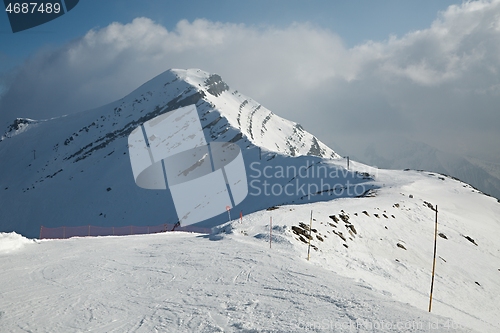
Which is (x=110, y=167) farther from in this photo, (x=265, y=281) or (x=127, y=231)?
(x=265, y=281)

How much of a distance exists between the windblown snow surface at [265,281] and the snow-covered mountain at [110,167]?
24749 mm

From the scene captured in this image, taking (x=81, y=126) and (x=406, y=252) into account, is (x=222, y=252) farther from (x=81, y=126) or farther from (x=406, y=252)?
(x=81, y=126)

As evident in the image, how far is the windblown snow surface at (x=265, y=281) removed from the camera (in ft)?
26.1

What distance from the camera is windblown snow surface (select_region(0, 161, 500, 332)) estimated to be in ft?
26.1

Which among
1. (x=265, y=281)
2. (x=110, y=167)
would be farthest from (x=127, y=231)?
(x=265, y=281)

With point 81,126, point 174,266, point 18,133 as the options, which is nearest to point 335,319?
point 174,266

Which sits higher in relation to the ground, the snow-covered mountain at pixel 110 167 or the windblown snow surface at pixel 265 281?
the snow-covered mountain at pixel 110 167

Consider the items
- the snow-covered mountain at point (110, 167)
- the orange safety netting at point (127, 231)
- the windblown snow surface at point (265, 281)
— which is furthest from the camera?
the snow-covered mountain at point (110, 167)

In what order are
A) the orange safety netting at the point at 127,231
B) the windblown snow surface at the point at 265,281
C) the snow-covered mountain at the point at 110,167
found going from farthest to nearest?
1. the snow-covered mountain at the point at 110,167
2. the orange safety netting at the point at 127,231
3. the windblown snow surface at the point at 265,281

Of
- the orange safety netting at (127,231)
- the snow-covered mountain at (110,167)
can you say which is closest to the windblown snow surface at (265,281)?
the orange safety netting at (127,231)

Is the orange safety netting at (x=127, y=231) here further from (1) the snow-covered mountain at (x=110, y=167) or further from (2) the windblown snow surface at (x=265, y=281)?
(2) the windblown snow surface at (x=265, y=281)

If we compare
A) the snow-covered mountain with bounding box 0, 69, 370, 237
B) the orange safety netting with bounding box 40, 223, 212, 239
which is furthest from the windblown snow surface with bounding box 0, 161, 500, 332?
the snow-covered mountain with bounding box 0, 69, 370, 237

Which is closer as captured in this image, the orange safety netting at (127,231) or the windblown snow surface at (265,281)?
the windblown snow surface at (265,281)

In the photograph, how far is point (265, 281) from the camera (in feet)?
36.2
